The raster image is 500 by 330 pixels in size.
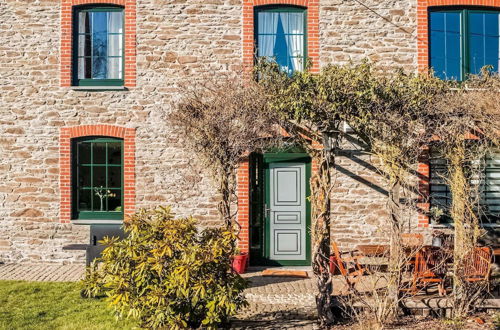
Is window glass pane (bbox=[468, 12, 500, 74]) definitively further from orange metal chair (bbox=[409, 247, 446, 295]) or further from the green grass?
the green grass

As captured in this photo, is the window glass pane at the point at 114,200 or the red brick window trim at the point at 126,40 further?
the window glass pane at the point at 114,200

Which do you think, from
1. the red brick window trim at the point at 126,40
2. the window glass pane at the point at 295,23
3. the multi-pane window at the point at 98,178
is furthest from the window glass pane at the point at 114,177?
the window glass pane at the point at 295,23

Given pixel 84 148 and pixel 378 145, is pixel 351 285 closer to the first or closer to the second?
pixel 378 145

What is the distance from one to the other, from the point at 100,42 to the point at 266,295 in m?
6.27

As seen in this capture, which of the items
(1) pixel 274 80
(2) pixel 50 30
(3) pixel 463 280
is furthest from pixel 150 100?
(3) pixel 463 280

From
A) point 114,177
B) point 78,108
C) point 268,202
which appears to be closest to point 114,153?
point 114,177

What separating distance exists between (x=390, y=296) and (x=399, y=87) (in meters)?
2.67

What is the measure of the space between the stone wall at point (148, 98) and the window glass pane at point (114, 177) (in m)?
0.50

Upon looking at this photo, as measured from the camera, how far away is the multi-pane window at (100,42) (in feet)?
31.9

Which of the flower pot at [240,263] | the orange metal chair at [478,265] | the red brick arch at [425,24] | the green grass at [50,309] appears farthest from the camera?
the red brick arch at [425,24]

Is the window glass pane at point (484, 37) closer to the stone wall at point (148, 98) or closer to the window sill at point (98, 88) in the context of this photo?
the stone wall at point (148, 98)

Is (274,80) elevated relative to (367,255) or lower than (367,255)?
elevated

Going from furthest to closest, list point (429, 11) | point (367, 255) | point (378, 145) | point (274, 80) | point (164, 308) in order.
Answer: point (429, 11)
point (367, 255)
point (274, 80)
point (378, 145)
point (164, 308)

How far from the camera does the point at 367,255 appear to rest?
8.03 meters
